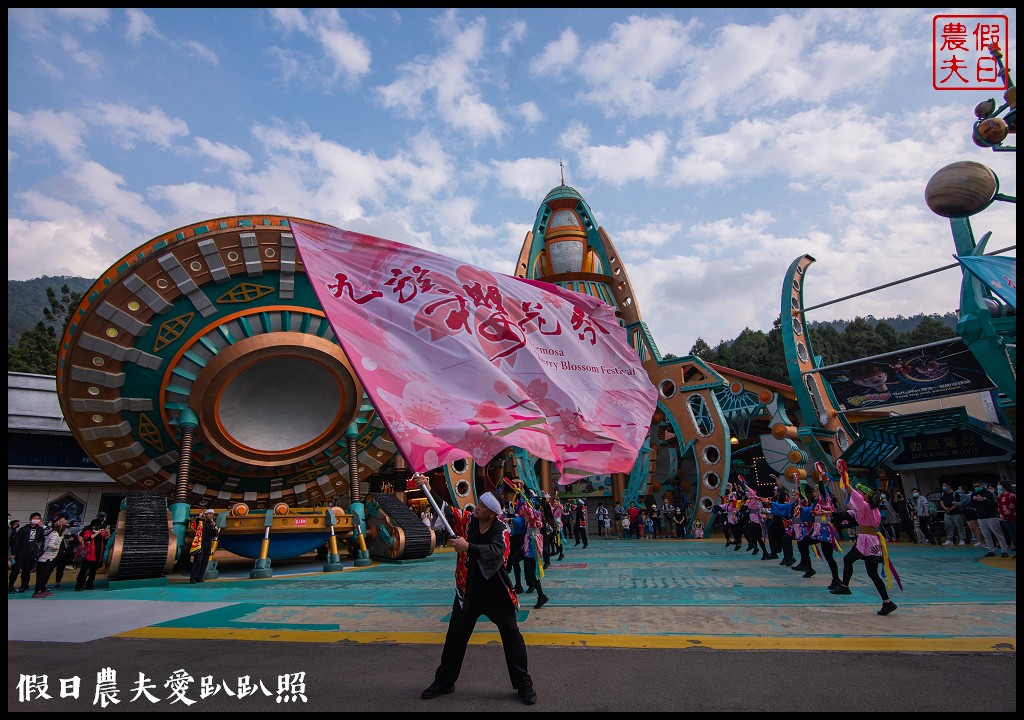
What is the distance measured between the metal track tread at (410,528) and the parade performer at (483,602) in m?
13.0

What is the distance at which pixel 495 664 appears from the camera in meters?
5.79

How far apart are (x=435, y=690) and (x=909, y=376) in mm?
19903

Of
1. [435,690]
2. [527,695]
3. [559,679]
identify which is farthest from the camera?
[559,679]

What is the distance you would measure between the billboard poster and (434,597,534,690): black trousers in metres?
17.9

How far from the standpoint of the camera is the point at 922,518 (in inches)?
690

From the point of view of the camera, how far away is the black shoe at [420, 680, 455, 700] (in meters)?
4.74

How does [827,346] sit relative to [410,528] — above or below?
above

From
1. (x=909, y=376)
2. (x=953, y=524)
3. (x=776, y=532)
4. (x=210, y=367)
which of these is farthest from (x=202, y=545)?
(x=909, y=376)

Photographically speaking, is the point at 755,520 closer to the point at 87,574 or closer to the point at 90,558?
the point at 90,558

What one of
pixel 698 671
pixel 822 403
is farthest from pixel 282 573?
pixel 822 403

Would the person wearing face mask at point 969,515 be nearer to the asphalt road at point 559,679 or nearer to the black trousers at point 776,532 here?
the black trousers at point 776,532

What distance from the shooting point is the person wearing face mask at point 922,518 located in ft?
56.2

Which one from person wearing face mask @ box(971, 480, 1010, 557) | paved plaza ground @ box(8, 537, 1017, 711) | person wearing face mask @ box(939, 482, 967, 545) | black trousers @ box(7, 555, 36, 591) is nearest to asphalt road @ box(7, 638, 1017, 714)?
paved plaza ground @ box(8, 537, 1017, 711)

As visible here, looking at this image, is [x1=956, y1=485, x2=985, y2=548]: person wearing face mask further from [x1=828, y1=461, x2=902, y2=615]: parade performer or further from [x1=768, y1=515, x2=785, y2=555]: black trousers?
[x1=828, y1=461, x2=902, y2=615]: parade performer
